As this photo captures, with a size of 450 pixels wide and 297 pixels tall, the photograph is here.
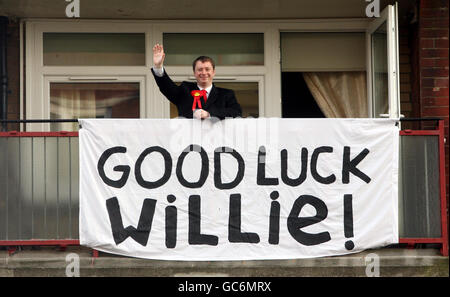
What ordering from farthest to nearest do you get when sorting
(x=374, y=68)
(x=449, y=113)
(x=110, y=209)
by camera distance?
(x=374, y=68) → (x=449, y=113) → (x=110, y=209)

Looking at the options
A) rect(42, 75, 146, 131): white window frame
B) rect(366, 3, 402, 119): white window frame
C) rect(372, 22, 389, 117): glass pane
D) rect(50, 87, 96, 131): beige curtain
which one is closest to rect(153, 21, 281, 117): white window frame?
rect(42, 75, 146, 131): white window frame

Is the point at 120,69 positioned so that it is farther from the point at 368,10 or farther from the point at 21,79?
the point at 368,10

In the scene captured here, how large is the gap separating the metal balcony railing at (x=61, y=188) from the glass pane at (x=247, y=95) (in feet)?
8.28

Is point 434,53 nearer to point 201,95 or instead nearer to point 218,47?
point 218,47

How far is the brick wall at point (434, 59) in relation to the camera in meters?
8.41

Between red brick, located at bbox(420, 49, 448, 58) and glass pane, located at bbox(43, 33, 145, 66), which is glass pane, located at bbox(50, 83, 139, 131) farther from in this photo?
red brick, located at bbox(420, 49, 448, 58)

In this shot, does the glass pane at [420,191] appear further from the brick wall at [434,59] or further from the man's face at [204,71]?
the man's face at [204,71]

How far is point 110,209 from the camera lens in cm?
692

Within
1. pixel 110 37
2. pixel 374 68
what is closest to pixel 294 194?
pixel 374 68

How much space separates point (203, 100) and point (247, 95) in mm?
2384

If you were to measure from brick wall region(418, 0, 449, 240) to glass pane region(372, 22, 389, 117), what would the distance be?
421mm

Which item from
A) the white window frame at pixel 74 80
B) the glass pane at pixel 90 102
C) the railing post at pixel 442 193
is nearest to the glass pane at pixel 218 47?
the white window frame at pixel 74 80

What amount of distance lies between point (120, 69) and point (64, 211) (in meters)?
2.62

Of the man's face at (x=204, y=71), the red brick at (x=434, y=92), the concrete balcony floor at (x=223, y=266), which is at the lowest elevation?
the concrete balcony floor at (x=223, y=266)
